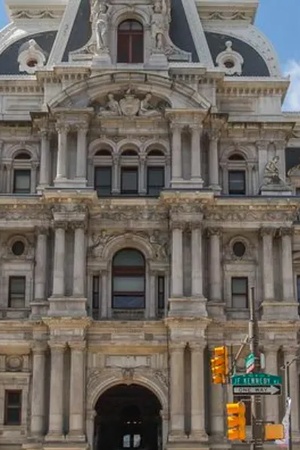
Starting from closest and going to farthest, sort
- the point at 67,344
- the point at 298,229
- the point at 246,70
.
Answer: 1. the point at 67,344
2. the point at 298,229
3. the point at 246,70

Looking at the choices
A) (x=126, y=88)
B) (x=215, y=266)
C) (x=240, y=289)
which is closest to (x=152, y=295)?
(x=215, y=266)

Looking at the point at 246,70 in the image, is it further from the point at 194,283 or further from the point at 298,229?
the point at 194,283

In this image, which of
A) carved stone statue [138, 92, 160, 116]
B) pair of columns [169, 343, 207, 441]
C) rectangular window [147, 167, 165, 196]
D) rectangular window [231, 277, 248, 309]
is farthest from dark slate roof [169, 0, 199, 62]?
pair of columns [169, 343, 207, 441]

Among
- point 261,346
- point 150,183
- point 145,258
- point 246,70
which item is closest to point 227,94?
point 246,70

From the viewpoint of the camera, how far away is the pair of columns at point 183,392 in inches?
1644

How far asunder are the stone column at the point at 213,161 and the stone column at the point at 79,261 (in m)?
6.69

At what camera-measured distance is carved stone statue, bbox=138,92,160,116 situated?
46.4 m

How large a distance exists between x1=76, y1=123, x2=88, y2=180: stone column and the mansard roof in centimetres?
448

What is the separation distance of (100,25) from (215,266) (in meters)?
13.5

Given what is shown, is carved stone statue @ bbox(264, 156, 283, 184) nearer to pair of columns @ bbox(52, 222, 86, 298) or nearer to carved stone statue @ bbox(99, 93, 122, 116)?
carved stone statue @ bbox(99, 93, 122, 116)

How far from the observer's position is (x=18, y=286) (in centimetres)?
4528

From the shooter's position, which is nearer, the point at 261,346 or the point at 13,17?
the point at 261,346

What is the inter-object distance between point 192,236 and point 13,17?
54.7ft

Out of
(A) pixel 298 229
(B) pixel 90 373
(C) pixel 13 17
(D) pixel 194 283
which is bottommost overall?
(B) pixel 90 373
